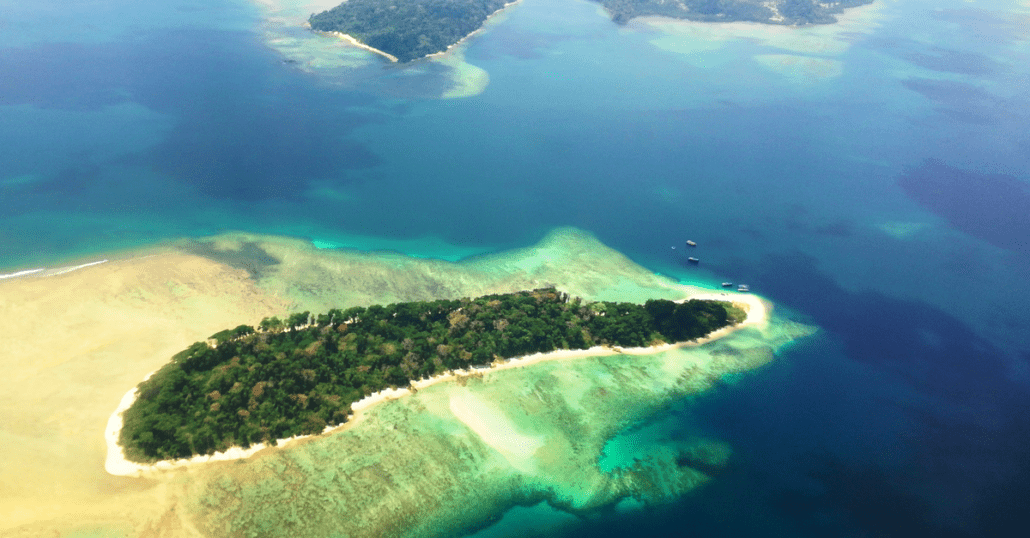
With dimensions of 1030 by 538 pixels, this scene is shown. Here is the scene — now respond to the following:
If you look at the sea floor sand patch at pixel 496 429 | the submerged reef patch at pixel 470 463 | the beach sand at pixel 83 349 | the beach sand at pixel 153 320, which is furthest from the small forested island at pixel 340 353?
the sea floor sand patch at pixel 496 429

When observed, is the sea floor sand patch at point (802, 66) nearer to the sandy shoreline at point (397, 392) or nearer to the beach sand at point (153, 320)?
the sandy shoreline at point (397, 392)

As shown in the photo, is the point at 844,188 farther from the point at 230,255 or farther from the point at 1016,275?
the point at 230,255

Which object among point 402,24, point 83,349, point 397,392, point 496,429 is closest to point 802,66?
point 402,24

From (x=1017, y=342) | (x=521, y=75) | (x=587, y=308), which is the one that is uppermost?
(x=521, y=75)

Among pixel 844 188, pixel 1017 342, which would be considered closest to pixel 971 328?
pixel 1017 342

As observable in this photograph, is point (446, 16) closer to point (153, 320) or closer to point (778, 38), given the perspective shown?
point (778, 38)

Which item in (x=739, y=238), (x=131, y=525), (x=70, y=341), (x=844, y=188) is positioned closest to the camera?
(x=131, y=525)
